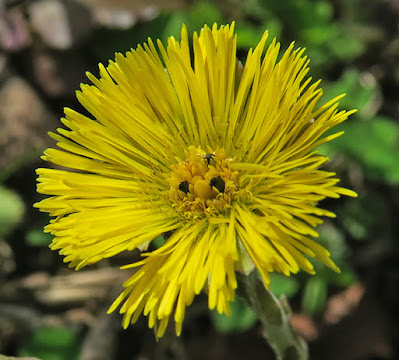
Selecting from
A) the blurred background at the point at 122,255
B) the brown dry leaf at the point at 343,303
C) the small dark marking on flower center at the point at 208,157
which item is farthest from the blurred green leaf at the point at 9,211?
the brown dry leaf at the point at 343,303

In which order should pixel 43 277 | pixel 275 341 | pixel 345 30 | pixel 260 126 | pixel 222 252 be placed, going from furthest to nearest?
1. pixel 345 30
2. pixel 43 277
3. pixel 275 341
4. pixel 260 126
5. pixel 222 252

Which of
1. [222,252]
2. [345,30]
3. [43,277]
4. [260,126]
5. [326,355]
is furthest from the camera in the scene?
[345,30]

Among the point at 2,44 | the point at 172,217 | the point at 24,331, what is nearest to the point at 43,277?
the point at 24,331

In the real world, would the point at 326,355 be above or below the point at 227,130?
below

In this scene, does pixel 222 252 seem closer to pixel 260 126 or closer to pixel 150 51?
pixel 260 126

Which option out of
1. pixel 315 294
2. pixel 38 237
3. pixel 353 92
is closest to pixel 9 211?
pixel 38 237

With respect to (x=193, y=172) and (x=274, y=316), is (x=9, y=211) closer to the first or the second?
(x=193, y=172)
